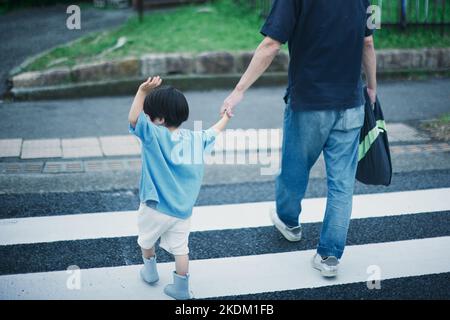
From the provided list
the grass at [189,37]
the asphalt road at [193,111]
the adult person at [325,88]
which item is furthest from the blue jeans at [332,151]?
the grass at [189,37]

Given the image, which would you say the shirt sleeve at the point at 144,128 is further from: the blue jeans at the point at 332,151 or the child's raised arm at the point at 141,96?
the blue jeans at the point at 332,151

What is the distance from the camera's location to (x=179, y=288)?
313 centimetres

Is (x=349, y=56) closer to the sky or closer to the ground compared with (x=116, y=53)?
closer to the sky

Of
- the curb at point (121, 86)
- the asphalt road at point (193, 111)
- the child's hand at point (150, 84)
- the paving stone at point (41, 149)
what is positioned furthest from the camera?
the curb at point (121, 86)

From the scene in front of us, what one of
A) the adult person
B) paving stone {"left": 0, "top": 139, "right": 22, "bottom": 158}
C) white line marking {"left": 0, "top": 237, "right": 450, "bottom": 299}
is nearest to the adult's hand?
the adult person

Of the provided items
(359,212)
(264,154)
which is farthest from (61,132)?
(359,212)

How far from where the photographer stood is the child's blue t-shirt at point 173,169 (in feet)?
9.45

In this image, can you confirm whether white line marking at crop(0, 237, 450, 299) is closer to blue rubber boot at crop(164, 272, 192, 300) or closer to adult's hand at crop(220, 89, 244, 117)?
blue rubber boot at crop(164, 272, 192, 300)

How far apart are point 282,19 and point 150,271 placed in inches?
62.7

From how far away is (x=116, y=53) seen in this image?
8.01 m

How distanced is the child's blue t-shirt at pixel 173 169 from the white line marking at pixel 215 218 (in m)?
1.11

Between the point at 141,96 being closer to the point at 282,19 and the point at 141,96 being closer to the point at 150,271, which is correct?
the point at 282,19
